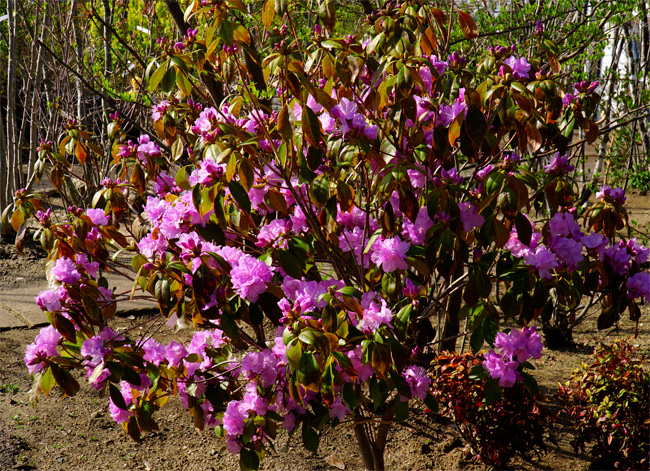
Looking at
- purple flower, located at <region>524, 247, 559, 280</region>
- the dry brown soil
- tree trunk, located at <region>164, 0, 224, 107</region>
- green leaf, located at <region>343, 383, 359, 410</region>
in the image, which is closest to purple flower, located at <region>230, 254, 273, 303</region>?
green leaf, located at <region>343, 383, 359, 410</region>

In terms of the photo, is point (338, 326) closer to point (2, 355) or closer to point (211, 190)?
point (211, 190)

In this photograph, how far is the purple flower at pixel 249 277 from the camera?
1679 mm

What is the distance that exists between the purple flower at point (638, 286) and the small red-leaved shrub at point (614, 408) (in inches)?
29.7

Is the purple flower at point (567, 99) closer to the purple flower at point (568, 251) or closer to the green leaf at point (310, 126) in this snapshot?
the purple flower at point (568, 251)

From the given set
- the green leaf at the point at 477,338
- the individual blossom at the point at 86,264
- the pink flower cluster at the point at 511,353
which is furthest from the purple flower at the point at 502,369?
the individual blossom at the point at 86,264

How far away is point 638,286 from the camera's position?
74.5 inches

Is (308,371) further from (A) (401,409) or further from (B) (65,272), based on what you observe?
(B) (65,272)

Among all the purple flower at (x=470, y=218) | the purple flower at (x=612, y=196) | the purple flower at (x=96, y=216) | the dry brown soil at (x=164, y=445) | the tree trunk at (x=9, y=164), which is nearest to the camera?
the purple flower at (x=470, y=218)

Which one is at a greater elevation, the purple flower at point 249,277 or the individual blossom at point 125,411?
the purple flower at point 249,277

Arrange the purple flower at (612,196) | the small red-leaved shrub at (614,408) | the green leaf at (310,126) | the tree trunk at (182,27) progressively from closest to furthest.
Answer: the green leaf at (310,126)
the purple flower at (612,196)
the small red-leaved shrub at (614,408)
the tree trunk at (182,27)

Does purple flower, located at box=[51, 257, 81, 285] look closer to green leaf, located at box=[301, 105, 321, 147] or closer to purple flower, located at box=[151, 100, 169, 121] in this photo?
purple flower, located at box=[151, 100, 169, 121]

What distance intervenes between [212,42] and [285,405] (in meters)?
1.12

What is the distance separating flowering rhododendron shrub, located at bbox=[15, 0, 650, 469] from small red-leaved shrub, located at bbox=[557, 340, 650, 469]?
0.55 m

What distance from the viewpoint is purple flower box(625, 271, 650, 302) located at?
1867 mm
